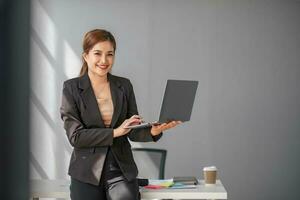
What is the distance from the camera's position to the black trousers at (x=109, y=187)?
6.58 ft

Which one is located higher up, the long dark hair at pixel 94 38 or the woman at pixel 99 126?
the long dark hair at pixel 94 38

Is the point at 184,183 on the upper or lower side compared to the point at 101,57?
lower

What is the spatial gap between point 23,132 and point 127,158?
1816mm

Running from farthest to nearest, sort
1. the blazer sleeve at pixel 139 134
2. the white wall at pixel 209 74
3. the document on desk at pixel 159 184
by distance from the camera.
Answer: the white wall at pixel 209 74
the document on desk at pixel 159 184
the blazer sleeve at pixel 139 134

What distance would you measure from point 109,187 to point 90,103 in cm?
36

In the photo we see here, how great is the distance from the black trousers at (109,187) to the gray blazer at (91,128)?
0.03 m

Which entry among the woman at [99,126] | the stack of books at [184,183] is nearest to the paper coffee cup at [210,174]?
the stack of books at [184,183]

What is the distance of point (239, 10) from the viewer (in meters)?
5.62

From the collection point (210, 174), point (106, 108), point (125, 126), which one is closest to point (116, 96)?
point (106, 108)

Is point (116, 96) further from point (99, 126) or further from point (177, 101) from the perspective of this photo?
point (177, 101)

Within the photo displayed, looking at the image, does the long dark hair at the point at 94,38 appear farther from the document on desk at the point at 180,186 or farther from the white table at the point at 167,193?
the document on desk at the point at 180,186

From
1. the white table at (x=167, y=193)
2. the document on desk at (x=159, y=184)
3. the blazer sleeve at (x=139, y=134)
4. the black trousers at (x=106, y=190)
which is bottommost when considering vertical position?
the white table at (x=167, y=193)

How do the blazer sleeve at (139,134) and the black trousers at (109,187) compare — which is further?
the blazer sleeve at (139,134)

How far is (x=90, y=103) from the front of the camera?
212 cm
